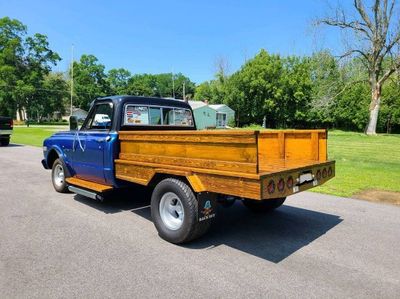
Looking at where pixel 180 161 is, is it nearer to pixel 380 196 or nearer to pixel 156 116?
pixel 156 116

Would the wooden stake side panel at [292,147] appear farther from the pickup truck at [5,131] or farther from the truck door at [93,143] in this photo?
Result: the pickup truck at [5,131]

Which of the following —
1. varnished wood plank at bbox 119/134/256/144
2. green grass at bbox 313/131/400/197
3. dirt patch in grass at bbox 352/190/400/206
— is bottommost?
dirt patch in grass at bbox 352/190/400/206

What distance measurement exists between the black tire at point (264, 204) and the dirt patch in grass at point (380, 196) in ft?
8.25

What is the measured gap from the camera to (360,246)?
450 cm

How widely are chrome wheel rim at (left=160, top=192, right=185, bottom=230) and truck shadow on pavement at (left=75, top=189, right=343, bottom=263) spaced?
368 millimetres

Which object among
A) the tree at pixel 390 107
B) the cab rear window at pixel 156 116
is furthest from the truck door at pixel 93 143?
the tree at pixel 390 107

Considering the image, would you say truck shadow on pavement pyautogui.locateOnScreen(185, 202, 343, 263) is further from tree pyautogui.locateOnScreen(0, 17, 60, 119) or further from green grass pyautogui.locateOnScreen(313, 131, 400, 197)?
tree pyautogui.locateOnScreen(0, 17, 60, 119)

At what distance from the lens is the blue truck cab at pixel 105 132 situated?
19.0 feet

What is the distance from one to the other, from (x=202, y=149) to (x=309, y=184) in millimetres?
1601

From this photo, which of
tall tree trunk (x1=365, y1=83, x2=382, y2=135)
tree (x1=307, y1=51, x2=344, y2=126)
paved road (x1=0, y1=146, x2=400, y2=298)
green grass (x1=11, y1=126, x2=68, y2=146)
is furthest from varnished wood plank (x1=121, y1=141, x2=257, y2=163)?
tall tree trunk (x1=365, y1=83, x2=382, y2=135)

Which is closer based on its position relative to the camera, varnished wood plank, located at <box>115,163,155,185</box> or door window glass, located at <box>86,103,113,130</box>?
varnished wood plank, located at <box>115,163,155,185</box>

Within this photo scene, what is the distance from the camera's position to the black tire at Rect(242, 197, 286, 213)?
Result: 19.5 ft

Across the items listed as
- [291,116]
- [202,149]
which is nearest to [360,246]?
[202,149]

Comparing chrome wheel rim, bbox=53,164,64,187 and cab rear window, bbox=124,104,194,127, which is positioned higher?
cab rear window, bbox=124,104,194,127
